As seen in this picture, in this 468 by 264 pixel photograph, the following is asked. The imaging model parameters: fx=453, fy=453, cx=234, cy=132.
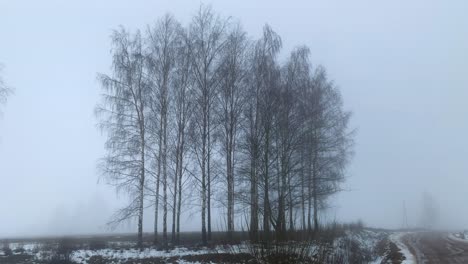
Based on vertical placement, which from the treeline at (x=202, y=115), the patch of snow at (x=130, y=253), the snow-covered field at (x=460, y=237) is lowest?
the snow-covered field at (x=460, y=237)

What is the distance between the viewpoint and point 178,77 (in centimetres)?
2662

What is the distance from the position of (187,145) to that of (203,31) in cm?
677

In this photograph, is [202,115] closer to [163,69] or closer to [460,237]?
[163,69]

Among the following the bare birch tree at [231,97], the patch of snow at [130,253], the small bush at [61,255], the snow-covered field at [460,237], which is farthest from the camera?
the snow-covered field at [460,237]

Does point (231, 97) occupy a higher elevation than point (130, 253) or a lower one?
higher

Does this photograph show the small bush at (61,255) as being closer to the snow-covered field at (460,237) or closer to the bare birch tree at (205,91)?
the bare birch tree at (205,91)

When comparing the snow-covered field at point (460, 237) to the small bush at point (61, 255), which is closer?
the small bush at point (61, 255)

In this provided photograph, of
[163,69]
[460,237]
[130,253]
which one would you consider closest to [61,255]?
[130,253]

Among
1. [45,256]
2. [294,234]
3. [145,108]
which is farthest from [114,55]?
[294,234]

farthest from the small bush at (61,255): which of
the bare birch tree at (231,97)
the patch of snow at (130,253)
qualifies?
the bare birch tree at (231,97)

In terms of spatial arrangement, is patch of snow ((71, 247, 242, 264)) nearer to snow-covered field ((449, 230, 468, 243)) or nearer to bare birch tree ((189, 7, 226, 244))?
bare birch tree ((189, 7, 226, 244))

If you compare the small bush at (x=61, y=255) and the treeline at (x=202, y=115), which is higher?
the treeline at (x=202, y=115)

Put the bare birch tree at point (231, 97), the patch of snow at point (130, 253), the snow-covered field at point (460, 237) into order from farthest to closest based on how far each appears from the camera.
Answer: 1. the snow-covered field at point (460, 237)
2. the bare birch tree at point (231, 97)
3. the patch of snow at point (130, 253)

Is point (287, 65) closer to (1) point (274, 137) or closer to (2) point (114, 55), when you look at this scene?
(1) point (274, 137)
